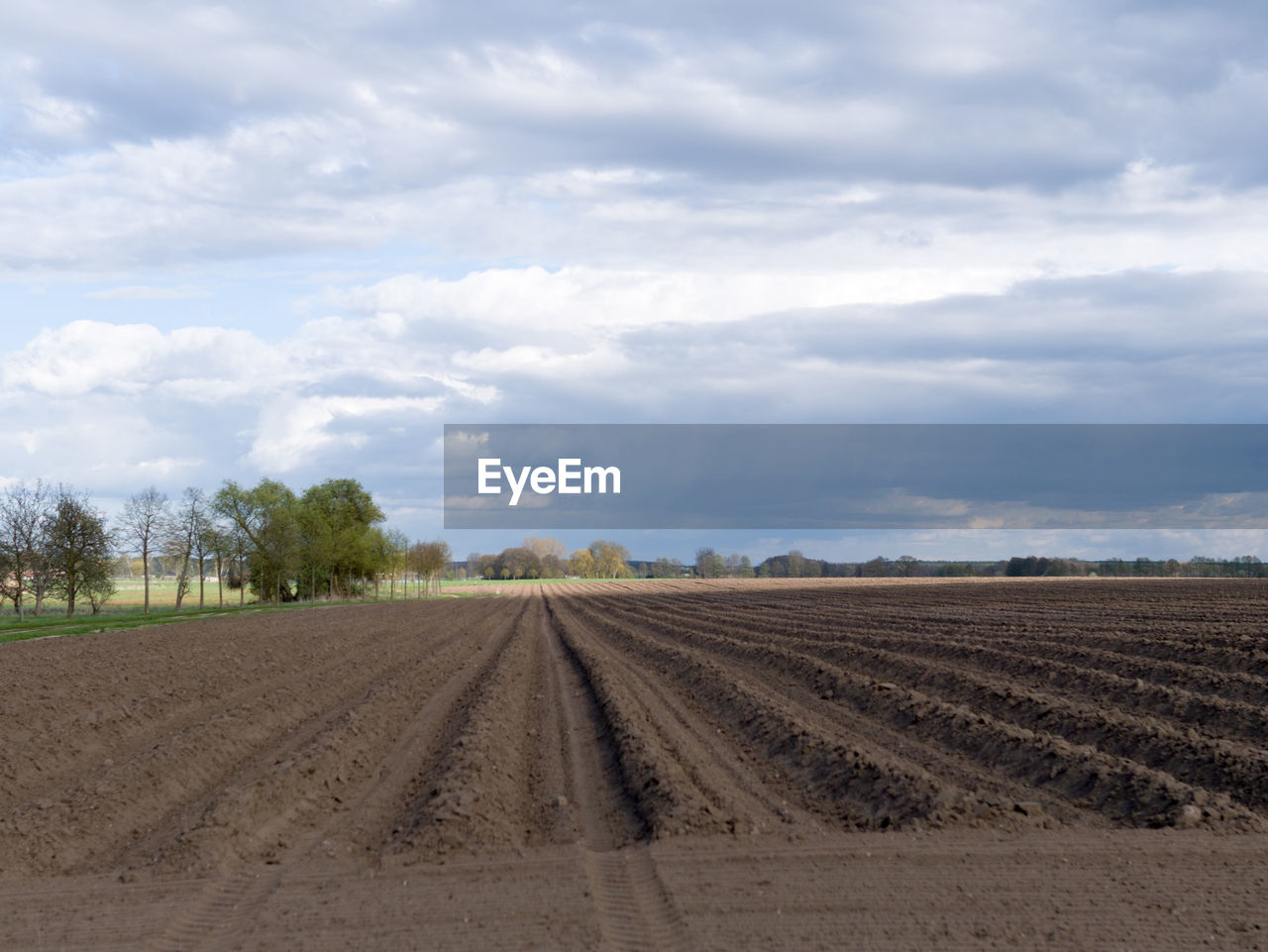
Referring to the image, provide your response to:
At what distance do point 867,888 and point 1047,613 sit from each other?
35.0 meters

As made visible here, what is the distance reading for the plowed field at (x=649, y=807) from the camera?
7379mm

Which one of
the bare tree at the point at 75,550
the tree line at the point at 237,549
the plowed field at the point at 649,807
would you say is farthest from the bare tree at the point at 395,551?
the plowed field at the point at 649,807

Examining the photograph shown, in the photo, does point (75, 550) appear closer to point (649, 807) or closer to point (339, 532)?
point (339, 532)

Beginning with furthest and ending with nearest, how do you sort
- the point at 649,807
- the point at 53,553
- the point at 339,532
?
the point at 339,532 → the point at 53,553 → the point at 649,807

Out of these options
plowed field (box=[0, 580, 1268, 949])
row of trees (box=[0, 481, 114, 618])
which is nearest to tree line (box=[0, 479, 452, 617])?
row of trees (box=[0, 481, 114, 618])

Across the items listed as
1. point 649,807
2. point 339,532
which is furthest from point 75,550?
point 649,807

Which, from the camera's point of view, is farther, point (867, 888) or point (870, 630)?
point (870, 630)

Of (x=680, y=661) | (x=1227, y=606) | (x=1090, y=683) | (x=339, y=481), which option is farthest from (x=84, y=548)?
(x=1227, y=606)

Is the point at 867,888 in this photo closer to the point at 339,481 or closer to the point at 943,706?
the point at 943,706

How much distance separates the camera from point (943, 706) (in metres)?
15.3

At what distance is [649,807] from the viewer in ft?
33.1

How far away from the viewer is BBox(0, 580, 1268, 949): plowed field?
7379 millimetres

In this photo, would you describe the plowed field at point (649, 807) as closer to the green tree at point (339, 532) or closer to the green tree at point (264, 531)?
the green tree at point (264, 531)

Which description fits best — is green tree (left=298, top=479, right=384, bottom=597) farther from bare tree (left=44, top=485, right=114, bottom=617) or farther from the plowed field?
the plowed field
